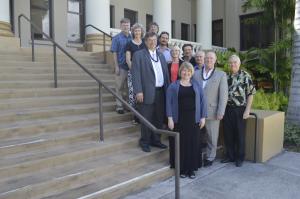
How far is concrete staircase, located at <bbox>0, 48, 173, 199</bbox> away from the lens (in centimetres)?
441

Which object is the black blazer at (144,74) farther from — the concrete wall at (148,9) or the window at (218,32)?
the window at (218,32)

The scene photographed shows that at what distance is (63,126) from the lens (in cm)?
586

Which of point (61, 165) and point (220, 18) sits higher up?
point (220, 18)

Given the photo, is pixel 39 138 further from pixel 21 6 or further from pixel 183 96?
pixel 21 6

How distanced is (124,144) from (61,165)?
1203mm

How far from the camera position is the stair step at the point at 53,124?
528cm

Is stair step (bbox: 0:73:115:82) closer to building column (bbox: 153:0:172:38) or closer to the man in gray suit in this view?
the man in gray suit

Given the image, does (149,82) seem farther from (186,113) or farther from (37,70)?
(37,70)

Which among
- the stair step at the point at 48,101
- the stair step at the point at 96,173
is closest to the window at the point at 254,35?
the stair step at the point at 48,101

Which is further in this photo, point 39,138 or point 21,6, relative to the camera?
point 21,6

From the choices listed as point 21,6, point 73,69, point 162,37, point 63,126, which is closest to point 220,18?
point 21,6

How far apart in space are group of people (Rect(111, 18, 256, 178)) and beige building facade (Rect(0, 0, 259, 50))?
17.8ft

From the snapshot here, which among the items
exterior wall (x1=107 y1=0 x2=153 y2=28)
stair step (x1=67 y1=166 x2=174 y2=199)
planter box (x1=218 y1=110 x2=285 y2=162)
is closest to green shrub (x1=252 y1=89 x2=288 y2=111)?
planter box (x1=218 y1=110 x2=285 y2=162)

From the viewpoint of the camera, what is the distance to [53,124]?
18.8ft
